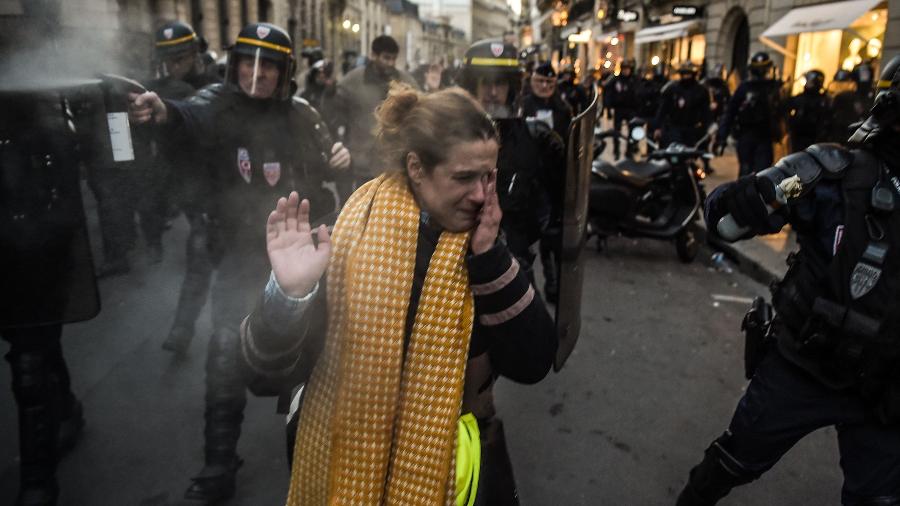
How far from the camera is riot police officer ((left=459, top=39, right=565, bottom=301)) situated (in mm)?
3498

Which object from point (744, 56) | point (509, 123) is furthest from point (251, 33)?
point (744, 56)

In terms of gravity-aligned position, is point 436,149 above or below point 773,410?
above

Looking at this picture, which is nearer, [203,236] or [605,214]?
[203,236]

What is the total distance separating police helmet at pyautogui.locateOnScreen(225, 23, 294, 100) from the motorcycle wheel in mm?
4533

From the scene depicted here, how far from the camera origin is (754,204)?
207 centimetres

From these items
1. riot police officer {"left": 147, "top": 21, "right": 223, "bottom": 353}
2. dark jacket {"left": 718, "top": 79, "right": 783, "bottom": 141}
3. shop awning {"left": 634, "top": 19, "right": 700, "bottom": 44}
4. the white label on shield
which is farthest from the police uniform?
shop awning {"left": 634, "top": 19, "right": 700, "bottom": 44}

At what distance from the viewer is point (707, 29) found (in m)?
19.9

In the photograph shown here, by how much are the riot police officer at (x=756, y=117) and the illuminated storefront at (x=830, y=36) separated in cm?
372

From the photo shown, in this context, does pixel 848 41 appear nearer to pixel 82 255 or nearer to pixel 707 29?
pixel 707 29

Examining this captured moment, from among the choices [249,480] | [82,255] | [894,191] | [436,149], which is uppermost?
[436,149]

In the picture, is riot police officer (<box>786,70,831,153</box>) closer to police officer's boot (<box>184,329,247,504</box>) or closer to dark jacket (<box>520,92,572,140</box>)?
dark jacket (<box>520,92,572,140</box>)

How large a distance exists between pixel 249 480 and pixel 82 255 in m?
1.14

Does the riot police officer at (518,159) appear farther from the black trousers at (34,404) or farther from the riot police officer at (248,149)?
the black trousers at (34,404)

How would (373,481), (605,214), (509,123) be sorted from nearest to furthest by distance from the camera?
(373,481) → (509,123) → (605,214)
